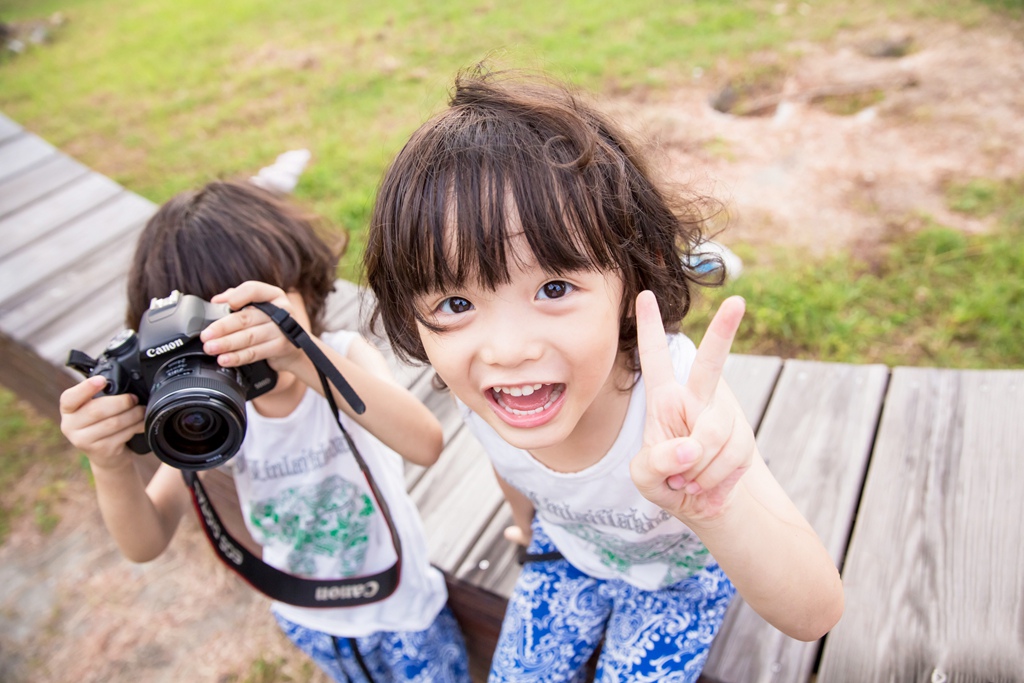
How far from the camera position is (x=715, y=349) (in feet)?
2.80

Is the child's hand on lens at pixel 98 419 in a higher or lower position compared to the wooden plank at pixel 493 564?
higher

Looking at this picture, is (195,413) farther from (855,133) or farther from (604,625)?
(855,133)

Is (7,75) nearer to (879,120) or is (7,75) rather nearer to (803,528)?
(879,120)

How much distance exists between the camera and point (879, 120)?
3.54 metres

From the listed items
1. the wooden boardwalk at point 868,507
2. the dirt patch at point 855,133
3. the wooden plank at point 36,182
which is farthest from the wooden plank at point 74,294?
the dirt patch at point 855,133

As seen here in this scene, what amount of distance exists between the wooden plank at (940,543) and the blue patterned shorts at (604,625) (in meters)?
0.27

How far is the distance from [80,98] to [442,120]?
6.52 metres

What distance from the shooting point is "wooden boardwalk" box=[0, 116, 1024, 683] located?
4.47ft

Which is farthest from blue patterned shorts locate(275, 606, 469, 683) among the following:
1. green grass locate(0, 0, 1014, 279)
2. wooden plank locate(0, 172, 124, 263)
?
wooden plank locate(0, 172, 124, 263)

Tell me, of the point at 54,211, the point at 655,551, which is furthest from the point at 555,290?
the point at 54,211

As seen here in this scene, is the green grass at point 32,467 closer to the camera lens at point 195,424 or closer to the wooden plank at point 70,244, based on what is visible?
the wooden plank at point 70,244

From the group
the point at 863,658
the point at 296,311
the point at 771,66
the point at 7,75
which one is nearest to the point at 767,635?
the point at 863,658

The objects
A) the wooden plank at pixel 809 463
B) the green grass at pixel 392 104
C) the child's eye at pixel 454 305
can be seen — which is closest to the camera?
the child's eye at pixel 454 305

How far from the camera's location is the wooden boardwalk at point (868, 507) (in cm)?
136
